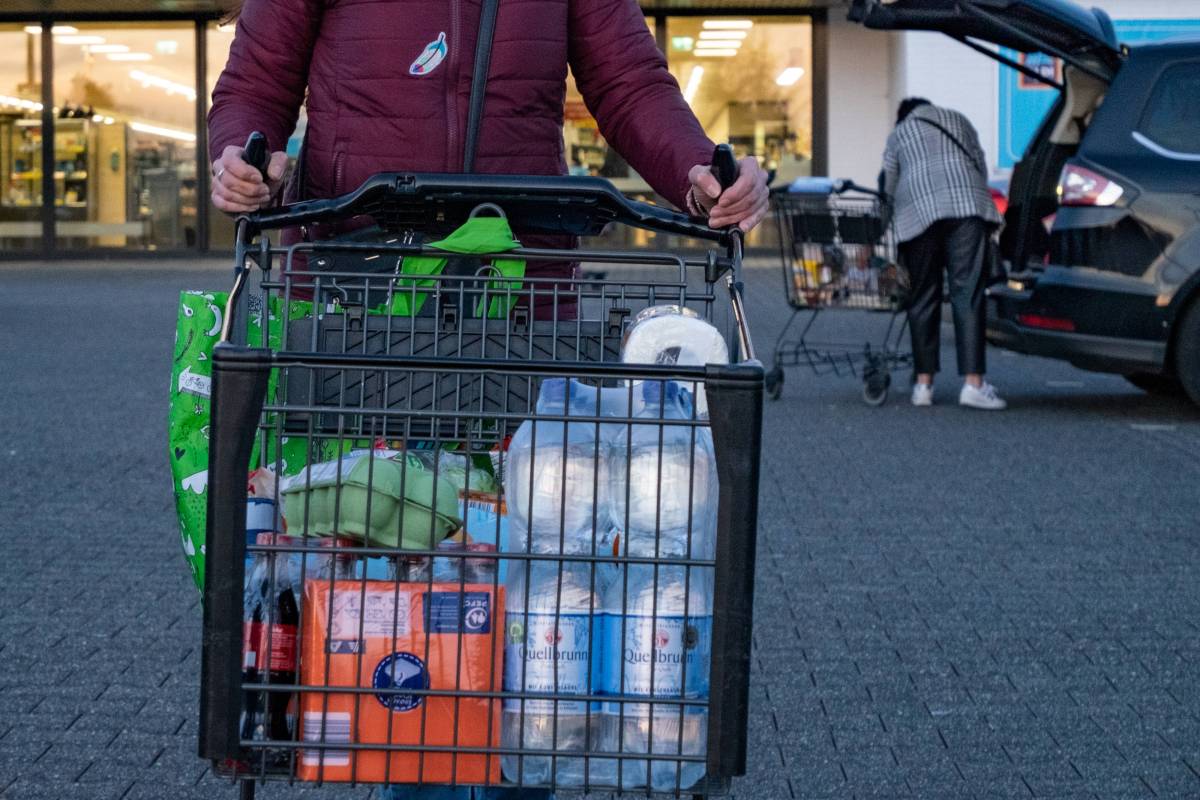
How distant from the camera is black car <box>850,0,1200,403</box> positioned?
9617 millimetres

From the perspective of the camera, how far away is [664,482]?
2109 millimetres

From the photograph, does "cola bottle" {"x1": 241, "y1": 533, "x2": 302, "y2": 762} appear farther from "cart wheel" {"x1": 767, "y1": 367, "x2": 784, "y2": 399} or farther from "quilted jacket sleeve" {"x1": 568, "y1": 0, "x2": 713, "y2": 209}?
"cart wheel" {"x1": 767, "y1": 367, "x2": 784, "y2": 399}

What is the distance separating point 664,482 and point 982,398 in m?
8.61

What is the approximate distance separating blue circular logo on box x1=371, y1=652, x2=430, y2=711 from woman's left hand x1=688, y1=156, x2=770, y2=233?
859 millimetres

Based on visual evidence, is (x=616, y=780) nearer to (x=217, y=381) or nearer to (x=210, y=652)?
(x=210, y=652)

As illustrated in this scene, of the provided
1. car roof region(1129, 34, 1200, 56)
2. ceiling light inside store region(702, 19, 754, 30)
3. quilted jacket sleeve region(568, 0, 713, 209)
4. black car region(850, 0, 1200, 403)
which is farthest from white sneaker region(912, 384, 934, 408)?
ceiling light inside store region(702, 19, 754, 30)

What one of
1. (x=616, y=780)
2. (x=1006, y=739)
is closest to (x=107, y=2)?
(x=1006, y=739)

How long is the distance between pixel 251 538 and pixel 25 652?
317cm

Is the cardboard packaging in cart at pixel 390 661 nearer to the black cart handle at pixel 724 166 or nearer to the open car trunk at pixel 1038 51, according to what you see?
the black cart handle at pixel 724 166

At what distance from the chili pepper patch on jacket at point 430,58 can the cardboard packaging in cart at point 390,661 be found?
1215 millimetres

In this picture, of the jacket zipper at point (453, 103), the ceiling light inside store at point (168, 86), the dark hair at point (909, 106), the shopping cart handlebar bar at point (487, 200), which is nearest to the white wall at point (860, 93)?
the ceiling light inside store at point (168, 86)

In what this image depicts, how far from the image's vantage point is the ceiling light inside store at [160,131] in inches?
1037

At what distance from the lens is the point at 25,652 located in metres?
5.04

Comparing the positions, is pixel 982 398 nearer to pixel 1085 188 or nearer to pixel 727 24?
pixel 1085 188
